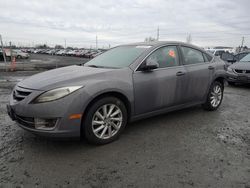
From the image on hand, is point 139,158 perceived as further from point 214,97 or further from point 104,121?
point 214,97

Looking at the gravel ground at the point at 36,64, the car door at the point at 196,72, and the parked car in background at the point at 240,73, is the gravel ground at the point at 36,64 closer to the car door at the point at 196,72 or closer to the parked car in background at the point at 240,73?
the car door at the point at 196,72

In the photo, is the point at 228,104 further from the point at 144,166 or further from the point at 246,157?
the point at 144,166

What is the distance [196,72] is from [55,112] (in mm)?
2912

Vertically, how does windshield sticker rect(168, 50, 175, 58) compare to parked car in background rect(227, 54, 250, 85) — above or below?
above

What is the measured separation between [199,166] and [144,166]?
0.70 m

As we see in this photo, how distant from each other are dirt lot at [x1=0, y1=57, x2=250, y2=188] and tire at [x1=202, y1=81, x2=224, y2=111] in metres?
0.85

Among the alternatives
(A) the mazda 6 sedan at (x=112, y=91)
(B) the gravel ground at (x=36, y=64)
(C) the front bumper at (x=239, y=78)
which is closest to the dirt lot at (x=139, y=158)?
(A) the mazda 6 sedan at (x=112, y=91)

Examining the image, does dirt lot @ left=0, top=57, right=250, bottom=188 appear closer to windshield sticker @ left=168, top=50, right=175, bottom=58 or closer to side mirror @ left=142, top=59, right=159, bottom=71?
side mirror @ left=142, top=59, right=159, bottom=71

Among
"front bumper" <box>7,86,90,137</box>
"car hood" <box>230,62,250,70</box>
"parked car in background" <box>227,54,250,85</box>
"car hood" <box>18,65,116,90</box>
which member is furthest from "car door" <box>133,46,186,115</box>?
"car hood" <box>230,62,250,70</box>

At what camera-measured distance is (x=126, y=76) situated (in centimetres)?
319

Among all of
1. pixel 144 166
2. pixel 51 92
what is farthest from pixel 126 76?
pixel 144 166

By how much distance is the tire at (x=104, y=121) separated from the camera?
2.85 metres

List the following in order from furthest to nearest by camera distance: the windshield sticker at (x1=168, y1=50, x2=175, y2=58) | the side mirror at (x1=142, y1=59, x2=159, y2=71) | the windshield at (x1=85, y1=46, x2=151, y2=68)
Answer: the windshield sticker at (x1=168, y1=50, x2=175, y2=58) → the windshield at (x1=85, y1=46, x2=151, y2=68) → the side mirror at (x1=142, y1=59, x2=159, y2=71)

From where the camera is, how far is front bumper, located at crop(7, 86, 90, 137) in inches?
102
